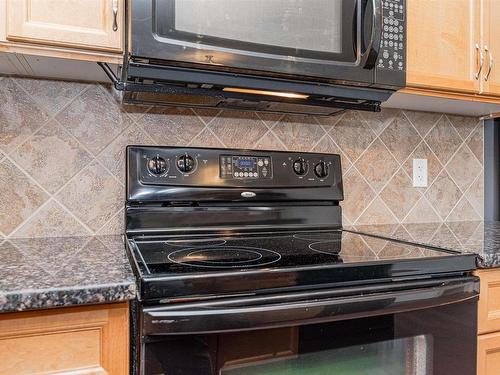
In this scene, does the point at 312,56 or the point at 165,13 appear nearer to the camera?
the point at 165,13

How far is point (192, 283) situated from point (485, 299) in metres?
0.76

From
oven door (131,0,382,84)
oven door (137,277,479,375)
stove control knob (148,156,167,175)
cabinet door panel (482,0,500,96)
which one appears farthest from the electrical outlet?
stove control knob (148,156,167,175)

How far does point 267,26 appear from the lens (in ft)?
3.38

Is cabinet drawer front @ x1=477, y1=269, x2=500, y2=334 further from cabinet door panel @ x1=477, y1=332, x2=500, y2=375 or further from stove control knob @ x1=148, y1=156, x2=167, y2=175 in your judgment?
stove control knob @ x1=148, y1=156, x2=167, y2=175

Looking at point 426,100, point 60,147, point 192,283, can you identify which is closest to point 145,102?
point 60,147

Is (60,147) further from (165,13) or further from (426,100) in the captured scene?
(426,100)

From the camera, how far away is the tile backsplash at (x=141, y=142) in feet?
3.85

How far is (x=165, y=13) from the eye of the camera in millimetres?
930

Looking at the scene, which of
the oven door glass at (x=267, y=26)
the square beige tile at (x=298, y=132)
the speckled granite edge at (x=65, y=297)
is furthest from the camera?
the square beige tile at (x=298, y=132)

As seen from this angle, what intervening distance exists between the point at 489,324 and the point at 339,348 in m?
0.47

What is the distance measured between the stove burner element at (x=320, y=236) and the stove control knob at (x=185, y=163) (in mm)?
376

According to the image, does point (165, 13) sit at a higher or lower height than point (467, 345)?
higher

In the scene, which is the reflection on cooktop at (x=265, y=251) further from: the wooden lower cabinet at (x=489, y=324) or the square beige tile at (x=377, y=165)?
the square beige tile at (x=377, y=165)

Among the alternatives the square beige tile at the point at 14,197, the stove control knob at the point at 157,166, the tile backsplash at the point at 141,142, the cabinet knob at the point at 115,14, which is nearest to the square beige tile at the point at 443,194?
the tile backsplash at the point at 141,142
